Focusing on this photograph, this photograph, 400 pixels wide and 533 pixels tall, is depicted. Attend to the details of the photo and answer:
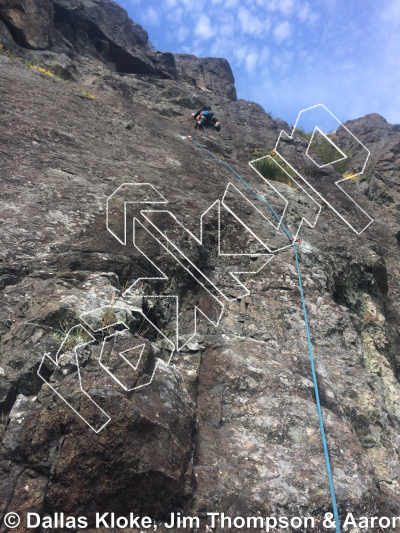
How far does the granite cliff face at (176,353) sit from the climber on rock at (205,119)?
3.61 metres

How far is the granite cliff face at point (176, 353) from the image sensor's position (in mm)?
2119

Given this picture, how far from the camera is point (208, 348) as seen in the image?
358cm

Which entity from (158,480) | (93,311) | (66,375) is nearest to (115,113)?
(93,311)

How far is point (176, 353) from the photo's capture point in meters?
3.40

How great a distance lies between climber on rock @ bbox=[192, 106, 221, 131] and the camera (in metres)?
11.0

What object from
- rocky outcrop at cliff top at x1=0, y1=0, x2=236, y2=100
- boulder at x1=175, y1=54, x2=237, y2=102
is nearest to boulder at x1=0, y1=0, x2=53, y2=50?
rocky outcrop at cliff top at x1=0, y1=0, x2=236, y2=100

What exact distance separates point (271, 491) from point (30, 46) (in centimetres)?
1297

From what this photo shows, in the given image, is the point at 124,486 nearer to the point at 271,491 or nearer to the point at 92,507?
the point at 92,507

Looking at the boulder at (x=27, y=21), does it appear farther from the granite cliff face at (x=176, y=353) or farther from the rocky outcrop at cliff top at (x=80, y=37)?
the granite cliff face at (x=176, y=353)

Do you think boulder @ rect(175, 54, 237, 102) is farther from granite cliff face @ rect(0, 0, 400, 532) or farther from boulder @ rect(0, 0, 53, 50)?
granite cliff face @ rect(0, 0, 400, 532)

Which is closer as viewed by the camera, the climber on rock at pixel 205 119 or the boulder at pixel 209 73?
the climber on rock at pixel 205 119

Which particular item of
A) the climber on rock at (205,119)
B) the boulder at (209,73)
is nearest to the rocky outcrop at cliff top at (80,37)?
the boulder at (209,73)

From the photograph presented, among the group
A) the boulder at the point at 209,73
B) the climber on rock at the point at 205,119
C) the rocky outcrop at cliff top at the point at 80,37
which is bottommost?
the climber on rock at the point at 205,119

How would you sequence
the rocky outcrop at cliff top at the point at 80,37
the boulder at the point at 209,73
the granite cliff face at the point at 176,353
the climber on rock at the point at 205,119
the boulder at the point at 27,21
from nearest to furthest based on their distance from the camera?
the granite cliff face at the point at 176,353 → the boulder at the point at 27,21 → the rocky outcrop at cliff top at the point at 80,37 → the climber on rock at the point at 205,119 → the boulder at the point at 209,73
